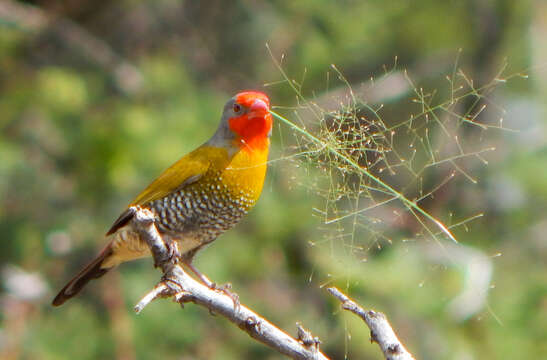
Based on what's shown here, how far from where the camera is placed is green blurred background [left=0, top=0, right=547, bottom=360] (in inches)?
236

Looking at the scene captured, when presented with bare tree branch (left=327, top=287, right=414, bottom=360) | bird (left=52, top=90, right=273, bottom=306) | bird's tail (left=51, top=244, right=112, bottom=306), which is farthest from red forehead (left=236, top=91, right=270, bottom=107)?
bare tree branch (left=327, top=287, right=414, bottom=360)

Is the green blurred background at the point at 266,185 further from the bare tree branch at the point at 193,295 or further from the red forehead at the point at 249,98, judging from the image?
the bare tree branch at the point at 193,295

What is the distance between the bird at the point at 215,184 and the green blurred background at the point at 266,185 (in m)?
1.03

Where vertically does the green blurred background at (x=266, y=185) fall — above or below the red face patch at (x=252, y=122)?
below

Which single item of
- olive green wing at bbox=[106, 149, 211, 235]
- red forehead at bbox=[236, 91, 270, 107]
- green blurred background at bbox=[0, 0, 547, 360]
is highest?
red forehead at bbox=[236, 91, 270, 107]

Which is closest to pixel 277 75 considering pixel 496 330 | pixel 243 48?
pixel 243 48

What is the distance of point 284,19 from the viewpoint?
25.6 feet

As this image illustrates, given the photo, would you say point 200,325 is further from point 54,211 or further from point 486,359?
point 486,359

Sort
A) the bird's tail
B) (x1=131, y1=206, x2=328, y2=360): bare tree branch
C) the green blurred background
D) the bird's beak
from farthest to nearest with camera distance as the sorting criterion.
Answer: the green blurred background < the bird's tail < the bird's beak < (x1=131, y1=206, x2=328, y2=360): bare tree branch

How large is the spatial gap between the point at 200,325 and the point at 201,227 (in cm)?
257

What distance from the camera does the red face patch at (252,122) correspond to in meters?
3.93

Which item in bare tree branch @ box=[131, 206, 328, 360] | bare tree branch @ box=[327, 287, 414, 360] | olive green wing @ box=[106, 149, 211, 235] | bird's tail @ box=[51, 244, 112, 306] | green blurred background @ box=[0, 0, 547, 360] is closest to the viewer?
bare tree branch @ box=[327, 287, 414, 360]

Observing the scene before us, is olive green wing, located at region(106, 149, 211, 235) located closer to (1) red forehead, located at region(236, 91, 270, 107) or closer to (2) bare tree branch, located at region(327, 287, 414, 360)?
(1) red forehead, located at region(236, 91, 270, 107)

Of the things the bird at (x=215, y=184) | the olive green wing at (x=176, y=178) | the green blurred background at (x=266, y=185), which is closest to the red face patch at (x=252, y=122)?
the bird at (x=215, y=184)
